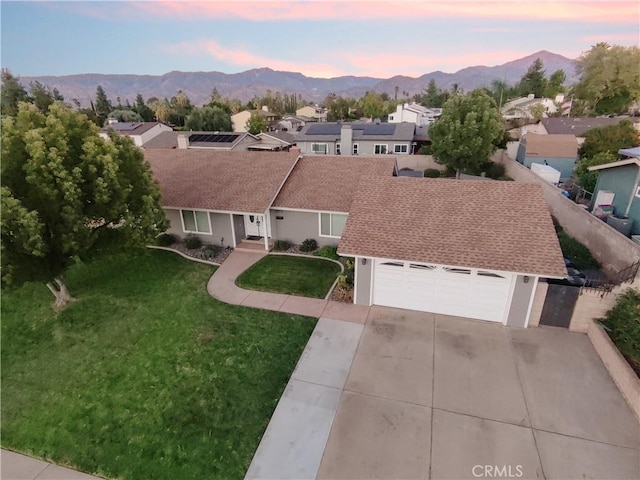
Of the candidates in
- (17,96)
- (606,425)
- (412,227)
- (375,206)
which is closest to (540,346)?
(606,425)

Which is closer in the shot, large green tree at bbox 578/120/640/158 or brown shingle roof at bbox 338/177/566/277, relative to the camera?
brown shingle roof at bbox 338/177/566/277

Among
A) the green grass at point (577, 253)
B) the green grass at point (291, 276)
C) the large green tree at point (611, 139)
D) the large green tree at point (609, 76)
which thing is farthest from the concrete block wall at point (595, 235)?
the large green tree at point (609, 76)

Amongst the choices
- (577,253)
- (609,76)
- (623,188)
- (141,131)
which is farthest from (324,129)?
(609,76)

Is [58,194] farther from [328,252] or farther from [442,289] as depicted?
[442,289]

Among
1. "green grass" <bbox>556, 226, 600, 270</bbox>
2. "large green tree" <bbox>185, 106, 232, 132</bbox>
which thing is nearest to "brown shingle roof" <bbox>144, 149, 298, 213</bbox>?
"green grass" <bbox>556, 226, 600, 270</bbox>

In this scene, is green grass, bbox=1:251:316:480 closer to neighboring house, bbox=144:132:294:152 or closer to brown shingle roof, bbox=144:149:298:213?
brown shingle roof, bbox=144:149:298:213

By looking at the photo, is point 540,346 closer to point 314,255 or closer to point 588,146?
point 314,255
